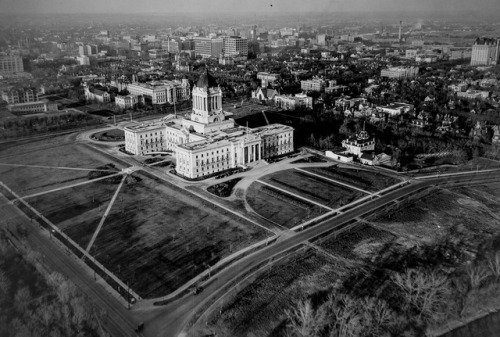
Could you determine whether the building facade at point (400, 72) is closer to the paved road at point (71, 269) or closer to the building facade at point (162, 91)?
the building facade at point (162, 91)

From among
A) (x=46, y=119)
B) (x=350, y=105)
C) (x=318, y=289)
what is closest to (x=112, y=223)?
(x=318, y=289)

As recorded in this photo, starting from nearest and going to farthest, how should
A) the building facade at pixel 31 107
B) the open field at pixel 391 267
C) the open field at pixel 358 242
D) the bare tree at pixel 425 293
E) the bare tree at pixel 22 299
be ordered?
the bare tree at pixel 22 299 → the bare tree at pixel 425 293 → the open field at pixel 391 267 → the open field at pixel 358 242 → the building facade at pixel 31 107

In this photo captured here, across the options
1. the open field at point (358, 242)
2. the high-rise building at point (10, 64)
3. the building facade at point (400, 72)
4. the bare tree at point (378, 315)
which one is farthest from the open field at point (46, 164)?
the building facade at point (400, 72)

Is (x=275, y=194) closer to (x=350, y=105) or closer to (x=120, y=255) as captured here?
(x=120, y=255)

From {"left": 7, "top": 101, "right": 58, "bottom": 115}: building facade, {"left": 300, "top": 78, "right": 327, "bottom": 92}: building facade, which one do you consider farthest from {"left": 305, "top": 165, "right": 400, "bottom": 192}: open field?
{"left": 300, "top": 78, "right": 327, "bottom": 92}: building facade

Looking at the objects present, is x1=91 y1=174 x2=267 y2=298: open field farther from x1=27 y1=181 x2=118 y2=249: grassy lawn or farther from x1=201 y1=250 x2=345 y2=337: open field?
x1=201 y1=250 x2=345 y2=337: open field

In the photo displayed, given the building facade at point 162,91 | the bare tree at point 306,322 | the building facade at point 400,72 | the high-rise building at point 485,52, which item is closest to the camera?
the bare tree at point 306,322
